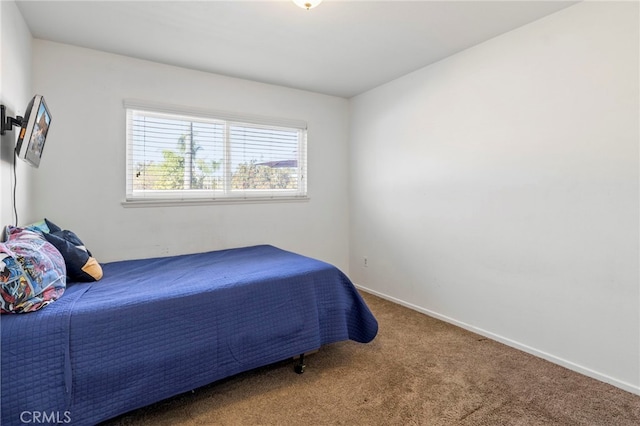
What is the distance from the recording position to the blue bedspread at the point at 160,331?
1.40m

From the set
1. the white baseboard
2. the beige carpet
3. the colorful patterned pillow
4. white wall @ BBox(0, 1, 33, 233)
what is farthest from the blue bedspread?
the white baseboard

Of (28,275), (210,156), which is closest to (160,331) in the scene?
(28,275)

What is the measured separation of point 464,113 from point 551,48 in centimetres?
72

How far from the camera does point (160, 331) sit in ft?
5.55

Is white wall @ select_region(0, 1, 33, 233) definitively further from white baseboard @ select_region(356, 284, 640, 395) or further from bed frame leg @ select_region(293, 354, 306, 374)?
white baseboard @ select_region(356, 284, 640, 395)

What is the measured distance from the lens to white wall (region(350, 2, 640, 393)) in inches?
78.1

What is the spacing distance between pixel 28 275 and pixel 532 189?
3.02 metres

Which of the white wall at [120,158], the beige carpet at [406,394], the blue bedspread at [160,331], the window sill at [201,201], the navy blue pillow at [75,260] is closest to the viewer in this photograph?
Result: the blue bedspread at [160,331]

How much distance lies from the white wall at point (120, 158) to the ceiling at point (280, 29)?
19cm

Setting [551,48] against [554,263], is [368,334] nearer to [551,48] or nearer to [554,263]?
[554,263]

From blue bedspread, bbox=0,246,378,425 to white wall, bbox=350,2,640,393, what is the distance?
113 cm

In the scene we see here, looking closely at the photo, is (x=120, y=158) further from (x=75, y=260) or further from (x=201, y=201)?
(x=75, y=260)

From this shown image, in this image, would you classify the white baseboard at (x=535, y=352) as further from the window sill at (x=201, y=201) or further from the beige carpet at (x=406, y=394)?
the window sill at (x=201, y=201)

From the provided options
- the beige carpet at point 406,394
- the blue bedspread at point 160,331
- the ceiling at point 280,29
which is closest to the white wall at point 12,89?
the ceiling at point 280,29
